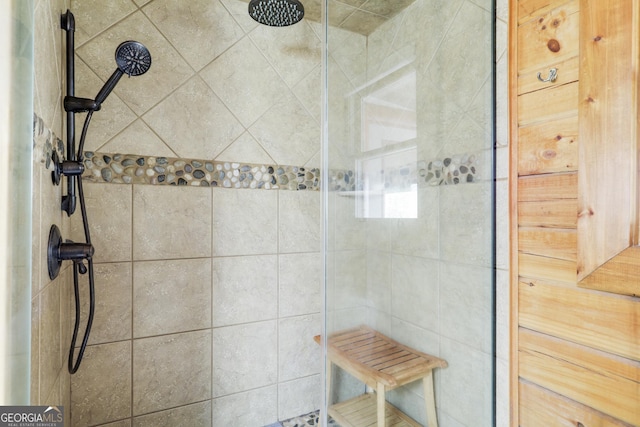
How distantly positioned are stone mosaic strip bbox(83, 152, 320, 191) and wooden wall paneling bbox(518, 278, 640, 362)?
111cm

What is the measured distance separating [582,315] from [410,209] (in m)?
0.52

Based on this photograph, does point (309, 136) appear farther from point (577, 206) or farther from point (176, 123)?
point (577, 206)

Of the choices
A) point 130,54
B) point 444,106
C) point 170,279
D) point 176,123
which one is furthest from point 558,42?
point 170,279

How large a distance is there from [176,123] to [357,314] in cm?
112

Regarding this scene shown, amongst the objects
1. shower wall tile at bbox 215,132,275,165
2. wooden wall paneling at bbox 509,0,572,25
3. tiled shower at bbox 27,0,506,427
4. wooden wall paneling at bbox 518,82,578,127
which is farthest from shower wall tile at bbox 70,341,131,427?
wooden wall paneling at bbox 509,0,572,25

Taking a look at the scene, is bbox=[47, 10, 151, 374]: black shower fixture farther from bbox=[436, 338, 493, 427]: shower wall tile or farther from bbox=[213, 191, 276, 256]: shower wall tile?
bbox=[436, 338, 493, 427]: shower wall tile

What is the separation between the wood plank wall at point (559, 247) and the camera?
792 millimetres

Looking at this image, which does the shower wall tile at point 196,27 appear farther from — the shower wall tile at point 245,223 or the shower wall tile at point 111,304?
the shower wall tile at point 111,304

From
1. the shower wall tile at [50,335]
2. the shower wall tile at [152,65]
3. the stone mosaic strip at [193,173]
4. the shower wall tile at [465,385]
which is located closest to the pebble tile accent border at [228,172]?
the stone mosaic strip at [193,173]

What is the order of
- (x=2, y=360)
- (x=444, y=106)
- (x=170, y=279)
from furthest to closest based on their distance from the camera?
1. (x=170, y=279)
2. (x=444, y=106)
3. (x=2, y=360)

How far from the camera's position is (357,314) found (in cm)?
104

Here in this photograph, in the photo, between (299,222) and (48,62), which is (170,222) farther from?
(48,62)

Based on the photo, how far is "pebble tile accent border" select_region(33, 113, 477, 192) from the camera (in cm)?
102

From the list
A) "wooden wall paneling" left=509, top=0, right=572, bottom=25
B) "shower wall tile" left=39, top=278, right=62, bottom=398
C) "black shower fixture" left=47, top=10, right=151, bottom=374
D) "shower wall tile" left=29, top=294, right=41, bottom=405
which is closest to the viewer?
"shower wall tile" left=29, top=294, right=41, bottom=405
